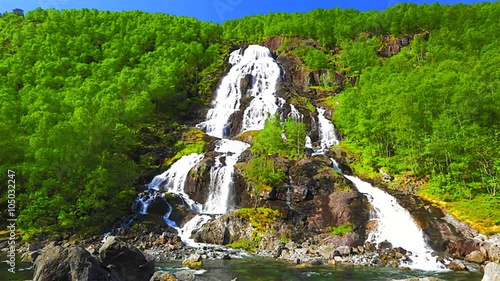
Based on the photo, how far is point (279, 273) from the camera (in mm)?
22203

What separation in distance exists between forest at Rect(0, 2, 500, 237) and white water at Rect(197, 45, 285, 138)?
4.69 metres

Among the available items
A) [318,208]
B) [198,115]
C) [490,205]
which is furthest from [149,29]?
[490,205]

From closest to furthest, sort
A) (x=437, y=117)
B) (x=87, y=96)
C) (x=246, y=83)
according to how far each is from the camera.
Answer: (x=437, y=117) < (x=87, y=96) < (x=246, y=83)

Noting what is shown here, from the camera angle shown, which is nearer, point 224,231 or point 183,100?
point 224,231

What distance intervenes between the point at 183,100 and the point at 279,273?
55672 millimetres

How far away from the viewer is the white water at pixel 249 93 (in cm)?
5962

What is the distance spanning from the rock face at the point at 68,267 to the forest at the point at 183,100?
69.1 ft

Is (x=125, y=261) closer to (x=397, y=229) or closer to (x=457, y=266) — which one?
(x=457, y=266)

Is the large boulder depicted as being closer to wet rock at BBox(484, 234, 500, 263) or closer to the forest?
the forest

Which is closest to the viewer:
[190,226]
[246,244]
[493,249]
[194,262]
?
[194,262]

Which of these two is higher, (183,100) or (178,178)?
(183,100)

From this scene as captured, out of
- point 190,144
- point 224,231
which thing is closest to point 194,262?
point 224,231

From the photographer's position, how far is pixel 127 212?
→ 1542 inches

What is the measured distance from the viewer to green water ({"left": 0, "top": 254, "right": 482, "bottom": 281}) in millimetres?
20641
